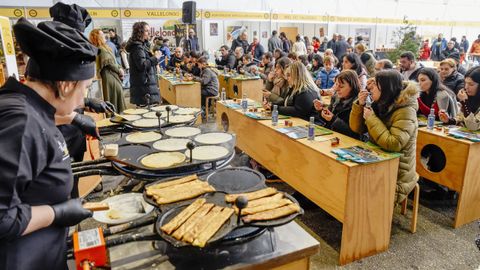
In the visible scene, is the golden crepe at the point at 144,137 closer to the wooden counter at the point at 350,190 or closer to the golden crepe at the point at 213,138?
the golden crepe at the point at 213,138

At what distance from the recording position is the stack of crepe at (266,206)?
1220 mm

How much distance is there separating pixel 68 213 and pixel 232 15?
10218 millimetres

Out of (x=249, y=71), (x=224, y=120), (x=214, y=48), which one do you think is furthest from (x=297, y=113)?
(x=214, y=48)

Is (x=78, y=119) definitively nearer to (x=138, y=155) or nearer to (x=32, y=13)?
(x=138, y=155)

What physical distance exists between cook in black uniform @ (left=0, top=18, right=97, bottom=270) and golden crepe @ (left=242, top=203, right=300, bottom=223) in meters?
0.55

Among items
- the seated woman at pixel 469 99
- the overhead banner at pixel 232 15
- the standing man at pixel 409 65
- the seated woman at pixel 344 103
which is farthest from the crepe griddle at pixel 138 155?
the overhead banner at pixel 232 15

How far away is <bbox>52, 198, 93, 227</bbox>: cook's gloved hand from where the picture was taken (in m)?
1.01

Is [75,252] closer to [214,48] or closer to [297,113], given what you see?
[297,113]

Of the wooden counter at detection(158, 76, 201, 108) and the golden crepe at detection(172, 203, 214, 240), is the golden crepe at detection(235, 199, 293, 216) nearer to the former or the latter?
the golden crepe at detection(172, 203, 214, 240)

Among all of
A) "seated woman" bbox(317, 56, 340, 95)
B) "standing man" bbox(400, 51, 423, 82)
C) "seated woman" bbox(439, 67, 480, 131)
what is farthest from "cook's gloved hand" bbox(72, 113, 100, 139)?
"standing man" bbox(400, 51, 423, 82)

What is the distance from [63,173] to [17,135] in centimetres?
21

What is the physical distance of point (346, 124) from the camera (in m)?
2.91

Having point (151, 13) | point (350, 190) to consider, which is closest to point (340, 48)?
point (151, 13)

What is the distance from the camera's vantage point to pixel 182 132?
2525mm
